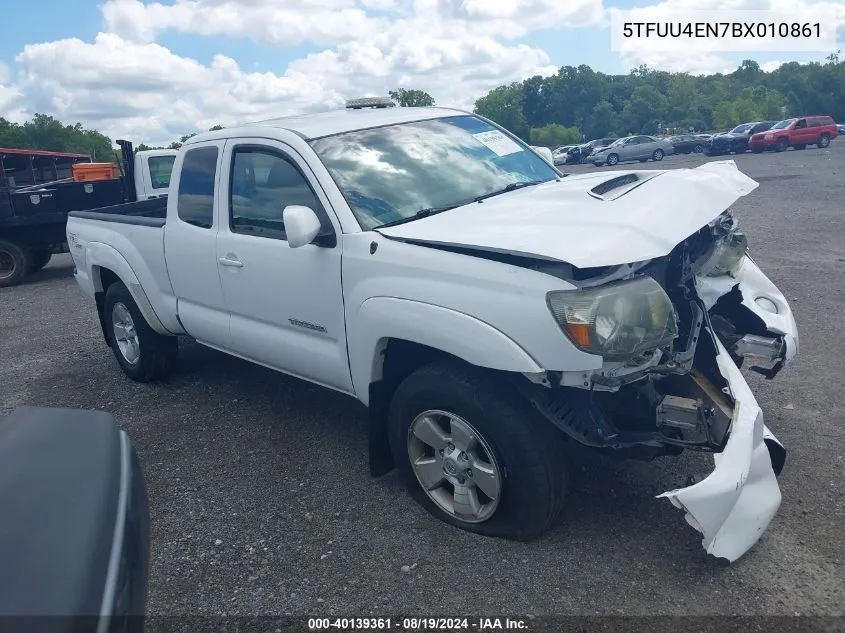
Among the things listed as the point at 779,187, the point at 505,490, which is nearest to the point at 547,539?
the point at 505,490

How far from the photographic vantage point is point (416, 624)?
279cm

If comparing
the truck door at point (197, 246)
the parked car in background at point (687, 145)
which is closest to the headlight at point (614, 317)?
the truck door at point (197, 246)

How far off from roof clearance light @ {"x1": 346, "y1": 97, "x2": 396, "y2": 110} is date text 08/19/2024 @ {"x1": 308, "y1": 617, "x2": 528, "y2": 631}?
341 cm

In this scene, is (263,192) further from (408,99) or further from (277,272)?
(408,99)

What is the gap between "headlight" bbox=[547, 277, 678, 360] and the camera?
8.92 feet

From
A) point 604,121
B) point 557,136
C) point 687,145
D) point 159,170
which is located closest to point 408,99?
point 159,170

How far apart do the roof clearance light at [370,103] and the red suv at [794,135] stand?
3098 cm

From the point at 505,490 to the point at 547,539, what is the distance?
37 centimetres

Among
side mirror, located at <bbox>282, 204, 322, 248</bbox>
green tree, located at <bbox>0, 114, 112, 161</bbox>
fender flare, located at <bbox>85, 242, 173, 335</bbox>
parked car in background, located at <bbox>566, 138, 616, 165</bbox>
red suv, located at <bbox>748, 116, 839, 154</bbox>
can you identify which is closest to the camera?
side mirror, located at <bbox>282, 204, 322, 248</bbox>

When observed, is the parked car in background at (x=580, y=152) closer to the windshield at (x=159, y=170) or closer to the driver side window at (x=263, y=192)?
the windshield at (x=159, y=170)

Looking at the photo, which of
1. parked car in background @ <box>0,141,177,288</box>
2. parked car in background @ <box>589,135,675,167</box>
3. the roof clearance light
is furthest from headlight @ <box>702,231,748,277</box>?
parked car in background @ <box>589,135,675,167</box>

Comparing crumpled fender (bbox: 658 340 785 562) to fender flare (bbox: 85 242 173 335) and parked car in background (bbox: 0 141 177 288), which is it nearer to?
fender flare (bbox: 85 242 173 335)

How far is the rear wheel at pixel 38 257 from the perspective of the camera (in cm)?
1197

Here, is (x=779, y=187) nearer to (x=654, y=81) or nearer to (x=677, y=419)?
(x=677, y=419)
